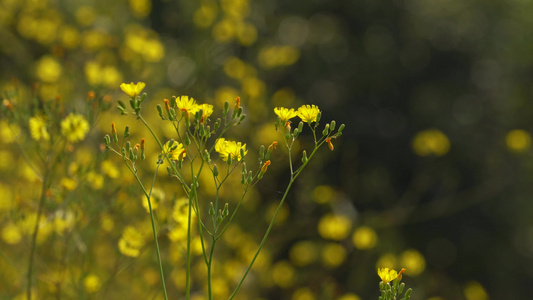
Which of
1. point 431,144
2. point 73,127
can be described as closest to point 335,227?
point 431,144

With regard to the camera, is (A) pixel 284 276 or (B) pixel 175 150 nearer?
(B) pixel 175 150

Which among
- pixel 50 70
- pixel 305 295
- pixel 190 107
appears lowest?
pixel 305 295

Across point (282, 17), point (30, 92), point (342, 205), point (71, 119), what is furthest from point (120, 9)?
point (71, 119)

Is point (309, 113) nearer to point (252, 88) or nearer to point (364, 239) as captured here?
point (364, 239)

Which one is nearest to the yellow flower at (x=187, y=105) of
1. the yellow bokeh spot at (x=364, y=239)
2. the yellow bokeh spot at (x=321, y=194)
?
the yellow bokeh spot at (x=364, y=239)

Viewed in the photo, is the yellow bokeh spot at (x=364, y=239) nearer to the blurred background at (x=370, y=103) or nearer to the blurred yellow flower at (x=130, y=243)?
the blurred background at (x=370, y=103)

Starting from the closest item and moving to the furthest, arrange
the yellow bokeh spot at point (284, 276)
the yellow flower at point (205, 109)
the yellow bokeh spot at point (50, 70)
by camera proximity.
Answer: the yellow flower at point (205, 109), the yellow bokeh spot at point (50, 70), the yellow bokeh spot at point (284, 276)
